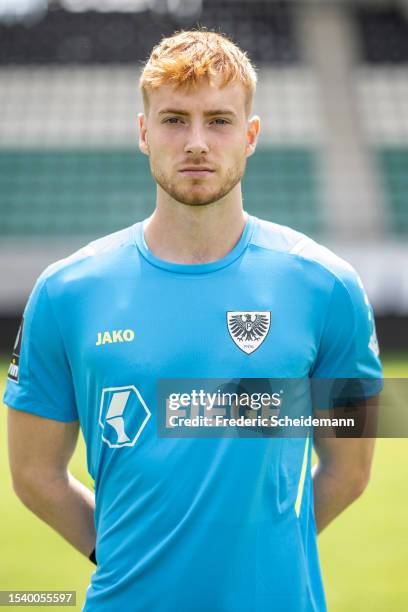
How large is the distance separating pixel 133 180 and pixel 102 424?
13.8 meters

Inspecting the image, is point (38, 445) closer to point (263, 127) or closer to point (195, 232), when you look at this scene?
point (195, 232)

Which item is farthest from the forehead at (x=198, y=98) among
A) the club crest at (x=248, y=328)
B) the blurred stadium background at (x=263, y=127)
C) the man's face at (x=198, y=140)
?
the blurred stadium background at (x=263, y=127)

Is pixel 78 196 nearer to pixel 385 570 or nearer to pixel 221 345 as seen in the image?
pixel 385 570

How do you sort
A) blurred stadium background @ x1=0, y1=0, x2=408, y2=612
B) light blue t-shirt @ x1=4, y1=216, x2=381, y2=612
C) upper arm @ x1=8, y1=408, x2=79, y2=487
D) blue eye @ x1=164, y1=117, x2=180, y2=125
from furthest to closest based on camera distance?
1. blurred stadium background @ x1=0, y1=0, x2=408, y2=612
2. upper arm @ x1=8, y1=408, x2=79, y2=487
3. blue eye @ x1=164, y1=117, x2=180, y2=125
4. light blue t-shirt @ x1=4, y1=216, x2=381, y2=612

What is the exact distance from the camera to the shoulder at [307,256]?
1974 mm

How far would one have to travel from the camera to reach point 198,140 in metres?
1.89

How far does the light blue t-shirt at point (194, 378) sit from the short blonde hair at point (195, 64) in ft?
1.09

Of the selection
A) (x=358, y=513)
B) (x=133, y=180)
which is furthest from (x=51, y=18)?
(x=358, y=513)

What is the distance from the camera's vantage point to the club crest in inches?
73.7

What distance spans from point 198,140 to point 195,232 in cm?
21

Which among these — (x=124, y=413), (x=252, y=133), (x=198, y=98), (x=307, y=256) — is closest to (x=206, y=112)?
(x=198, y=98)

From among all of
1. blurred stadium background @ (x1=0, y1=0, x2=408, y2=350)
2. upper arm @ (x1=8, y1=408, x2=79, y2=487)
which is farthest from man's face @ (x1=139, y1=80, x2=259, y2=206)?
blurred stadium background @ (x1=0, y1=0, x2=408, y2=350)

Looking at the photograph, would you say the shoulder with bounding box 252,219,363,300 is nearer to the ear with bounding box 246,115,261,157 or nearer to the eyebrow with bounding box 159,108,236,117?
the ear with bounding box 246,115,261,157

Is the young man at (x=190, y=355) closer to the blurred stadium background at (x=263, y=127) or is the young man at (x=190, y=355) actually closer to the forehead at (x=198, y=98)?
the forehead at (x=198, y=98)
